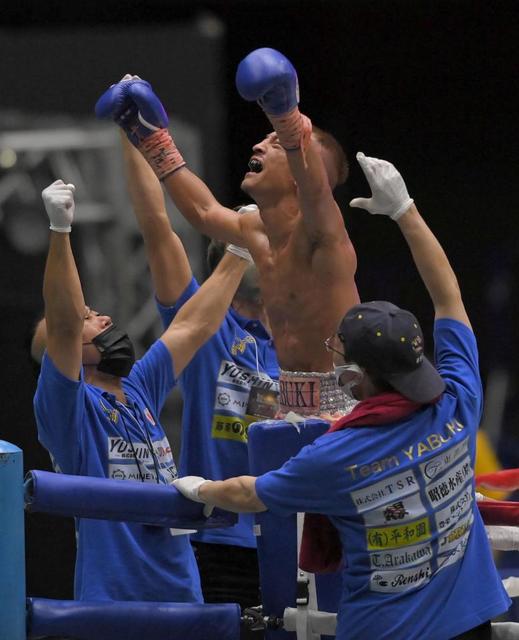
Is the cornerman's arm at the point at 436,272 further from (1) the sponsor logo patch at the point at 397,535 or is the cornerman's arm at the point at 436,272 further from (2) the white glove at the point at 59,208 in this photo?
(2) the white glove at the point at 59,208

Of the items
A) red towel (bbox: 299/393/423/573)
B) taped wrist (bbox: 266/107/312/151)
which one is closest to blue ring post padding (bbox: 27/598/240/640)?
red towel (bbox: 299/393/423/573)

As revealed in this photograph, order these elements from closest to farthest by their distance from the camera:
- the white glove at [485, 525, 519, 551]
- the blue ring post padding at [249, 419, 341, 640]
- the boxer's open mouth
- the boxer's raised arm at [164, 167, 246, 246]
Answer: the blue ring post padding at [249, 419, 341, 640]
the white glove at [485, 525, 519, 551]
the boxer's open mouth
the boxer's raised arm at [164, 167, 246, 246]

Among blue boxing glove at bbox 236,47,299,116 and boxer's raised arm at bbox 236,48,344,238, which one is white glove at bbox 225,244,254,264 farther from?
blue boxing glove at bbox 236,47,299,116

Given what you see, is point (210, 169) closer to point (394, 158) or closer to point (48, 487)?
point (394, 158)

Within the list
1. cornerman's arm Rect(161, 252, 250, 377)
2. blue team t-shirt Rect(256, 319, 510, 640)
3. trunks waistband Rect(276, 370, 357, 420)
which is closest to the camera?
blue team t-shirt Rect(256, 319, 510, 640)

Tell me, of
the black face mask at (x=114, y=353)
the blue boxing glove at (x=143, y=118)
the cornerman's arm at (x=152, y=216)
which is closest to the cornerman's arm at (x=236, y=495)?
the black face mask at (x=114, y=353)

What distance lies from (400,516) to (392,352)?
29cm

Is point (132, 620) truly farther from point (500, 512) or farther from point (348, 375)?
point (500, 512)

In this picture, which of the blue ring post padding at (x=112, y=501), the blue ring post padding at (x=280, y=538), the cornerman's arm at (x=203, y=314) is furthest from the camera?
the cornerman's arm at (x=203, y=314)

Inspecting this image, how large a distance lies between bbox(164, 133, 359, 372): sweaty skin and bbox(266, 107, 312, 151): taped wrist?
7 centimetres

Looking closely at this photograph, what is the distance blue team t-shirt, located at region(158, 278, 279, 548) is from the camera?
137 inches

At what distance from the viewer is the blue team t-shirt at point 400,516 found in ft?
7.56

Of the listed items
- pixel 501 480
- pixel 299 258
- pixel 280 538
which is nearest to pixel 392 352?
pixel 280 538

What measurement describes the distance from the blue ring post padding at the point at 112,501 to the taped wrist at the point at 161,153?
90 cm
